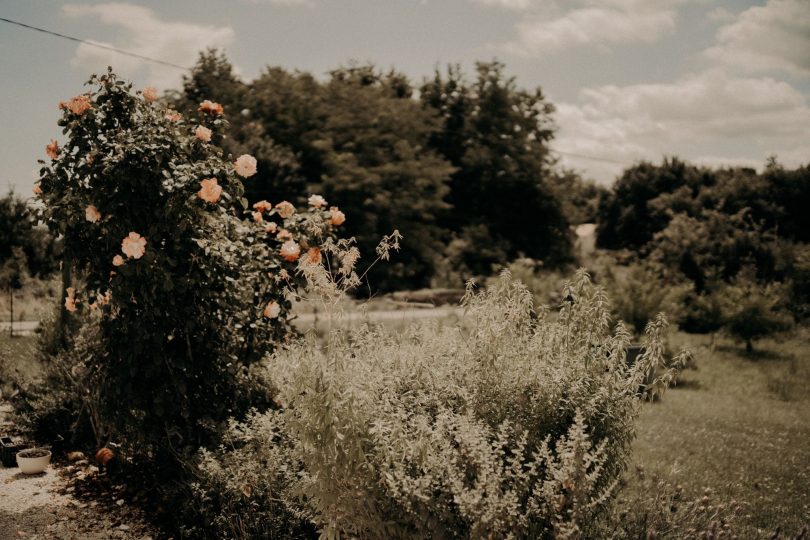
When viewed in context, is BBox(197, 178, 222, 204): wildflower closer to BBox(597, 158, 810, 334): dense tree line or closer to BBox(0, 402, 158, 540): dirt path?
BBox(0, 402, 158, 540): dirt path

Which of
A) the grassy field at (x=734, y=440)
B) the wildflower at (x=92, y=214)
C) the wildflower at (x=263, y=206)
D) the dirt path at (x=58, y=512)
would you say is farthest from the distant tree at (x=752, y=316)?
the wildflower at (x=92, y=214)

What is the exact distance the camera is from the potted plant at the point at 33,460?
4703mm

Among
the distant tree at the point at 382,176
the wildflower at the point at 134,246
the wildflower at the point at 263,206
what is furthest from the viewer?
the distant tree at the point at 382,176

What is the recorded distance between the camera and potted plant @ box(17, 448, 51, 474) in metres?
4.70

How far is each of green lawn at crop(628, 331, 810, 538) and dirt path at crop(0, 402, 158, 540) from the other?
11.2 feet

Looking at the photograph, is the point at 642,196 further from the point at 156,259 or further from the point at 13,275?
the point at 156,259

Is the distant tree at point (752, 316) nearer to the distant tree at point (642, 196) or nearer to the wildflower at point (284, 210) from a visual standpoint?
the wildflower at point (284, 210)

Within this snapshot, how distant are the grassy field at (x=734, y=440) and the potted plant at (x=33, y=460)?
1492 millimetres

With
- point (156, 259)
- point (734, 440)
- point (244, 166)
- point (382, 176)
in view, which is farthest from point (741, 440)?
point (382, 176)

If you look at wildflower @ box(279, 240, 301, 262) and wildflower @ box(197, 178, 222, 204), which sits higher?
wildflower @ box(197, 178, 222, 204)

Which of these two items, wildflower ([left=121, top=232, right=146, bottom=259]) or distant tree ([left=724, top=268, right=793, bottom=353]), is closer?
wildflower ([left=121, top=232, right=146, bottom=259])

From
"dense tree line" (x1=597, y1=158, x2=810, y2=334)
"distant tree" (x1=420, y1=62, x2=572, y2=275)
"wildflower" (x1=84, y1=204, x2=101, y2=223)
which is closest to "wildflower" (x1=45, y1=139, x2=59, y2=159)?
"wildflower" (x1=84, y1=204, x2=101, y2=223)

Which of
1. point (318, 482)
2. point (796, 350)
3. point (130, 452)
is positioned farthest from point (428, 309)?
point (318, 482)

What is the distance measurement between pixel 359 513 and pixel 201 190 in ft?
7.63
